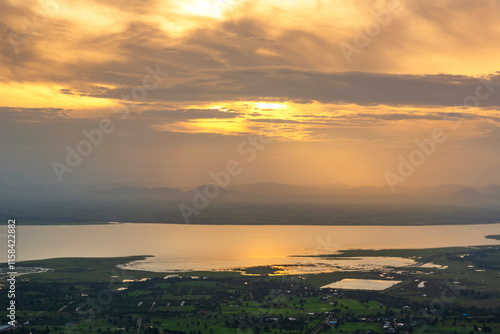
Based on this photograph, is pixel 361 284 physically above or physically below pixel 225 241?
below

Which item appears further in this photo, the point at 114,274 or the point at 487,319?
the point at 114,274

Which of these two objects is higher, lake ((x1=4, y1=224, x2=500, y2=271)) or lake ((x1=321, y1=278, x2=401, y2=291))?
lake ((x1=4, y1=224, x2=500, y2=271))

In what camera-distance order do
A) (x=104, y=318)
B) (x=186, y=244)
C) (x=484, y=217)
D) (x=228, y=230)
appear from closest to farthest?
1. (x=104, y=318)
2. (x=186, y=244)
3. (x=228, y=230)
4. (x=484, y=217)

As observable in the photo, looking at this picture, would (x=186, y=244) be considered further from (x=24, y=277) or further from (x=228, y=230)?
(x=24, y=277)

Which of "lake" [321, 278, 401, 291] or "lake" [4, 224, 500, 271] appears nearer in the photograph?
"lake" [321, 278, 401, 291]

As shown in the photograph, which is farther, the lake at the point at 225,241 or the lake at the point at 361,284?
the lake at the point at 225,241

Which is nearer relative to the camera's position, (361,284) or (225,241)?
(361,284)

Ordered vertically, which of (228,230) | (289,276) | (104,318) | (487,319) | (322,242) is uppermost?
(228,230)

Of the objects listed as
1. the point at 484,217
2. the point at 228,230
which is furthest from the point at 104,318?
the point at 484,217
